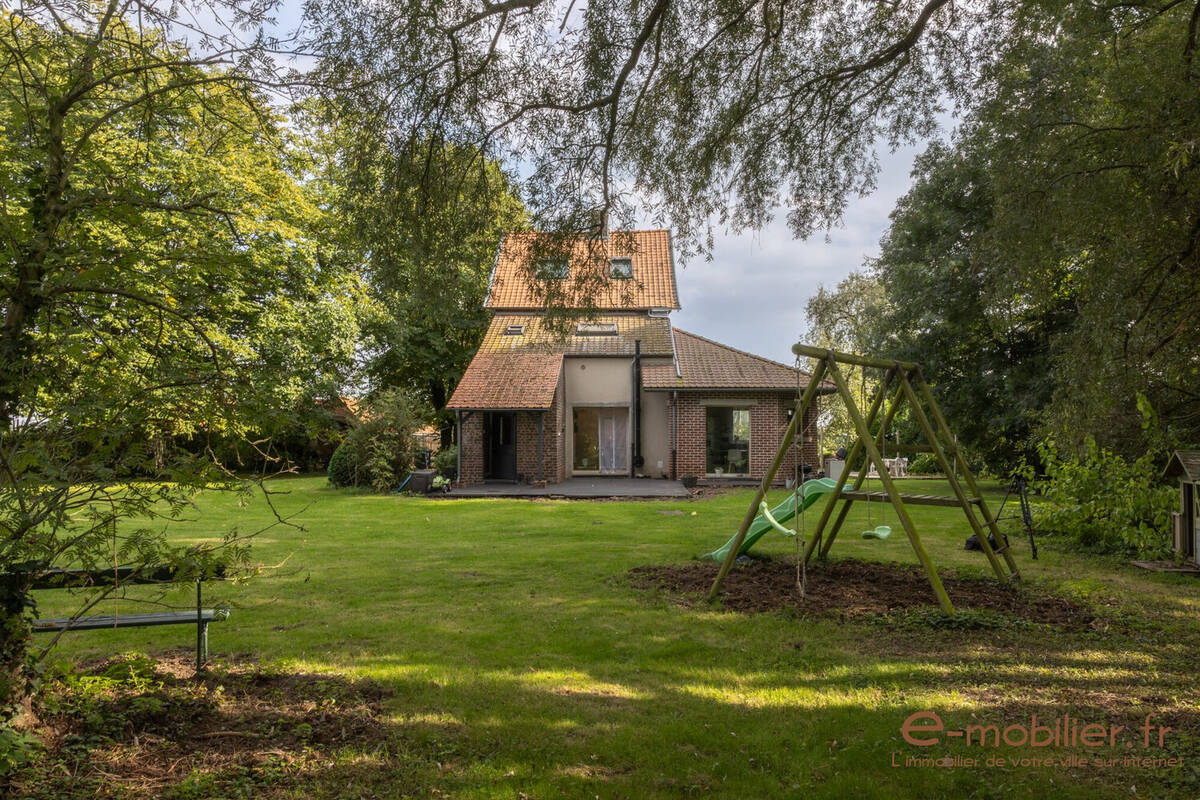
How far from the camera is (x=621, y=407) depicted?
75.3 ft

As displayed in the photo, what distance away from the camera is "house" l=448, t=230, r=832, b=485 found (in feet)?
69.5

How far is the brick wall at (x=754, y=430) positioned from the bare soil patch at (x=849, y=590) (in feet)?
41.1

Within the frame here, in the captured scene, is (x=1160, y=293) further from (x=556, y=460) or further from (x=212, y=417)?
(x=556, y=460)

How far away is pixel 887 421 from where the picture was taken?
7703 mm

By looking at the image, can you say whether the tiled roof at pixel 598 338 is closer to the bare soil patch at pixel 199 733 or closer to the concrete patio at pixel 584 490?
the concrete patio at pixel 584 490

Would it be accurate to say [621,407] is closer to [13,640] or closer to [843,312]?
[843,312]

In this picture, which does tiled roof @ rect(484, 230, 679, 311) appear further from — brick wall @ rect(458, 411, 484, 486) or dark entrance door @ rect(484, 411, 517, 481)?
dark entrance door @ rect(484, 411, 517, 481)

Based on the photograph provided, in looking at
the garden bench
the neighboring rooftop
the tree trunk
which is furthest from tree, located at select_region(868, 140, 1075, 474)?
the tree trunk

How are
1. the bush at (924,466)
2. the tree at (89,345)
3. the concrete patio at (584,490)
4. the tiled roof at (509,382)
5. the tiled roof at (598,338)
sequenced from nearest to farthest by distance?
the tree at (89,345) → the concrete patio at (584,490) → the tiled roof at (509,382) → the tiled roof at (598,338) → the bush at (924,466)

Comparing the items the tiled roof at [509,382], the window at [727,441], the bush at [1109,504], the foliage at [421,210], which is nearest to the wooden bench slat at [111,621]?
the foliage at [421,210]

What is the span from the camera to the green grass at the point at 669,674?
3.56 m

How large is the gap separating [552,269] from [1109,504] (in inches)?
342

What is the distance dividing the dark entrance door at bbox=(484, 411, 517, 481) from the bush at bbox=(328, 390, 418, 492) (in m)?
2.32

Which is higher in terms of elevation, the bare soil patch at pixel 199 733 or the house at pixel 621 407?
the house at pixel 621 407
